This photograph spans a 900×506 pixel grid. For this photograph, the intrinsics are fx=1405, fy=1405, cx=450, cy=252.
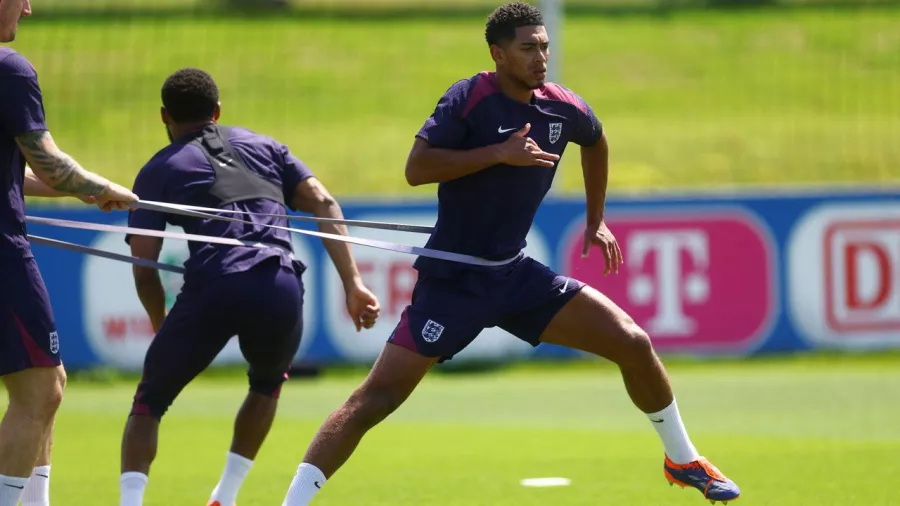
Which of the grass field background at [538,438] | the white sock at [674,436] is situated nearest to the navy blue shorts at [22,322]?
the grass field background at [538,438]

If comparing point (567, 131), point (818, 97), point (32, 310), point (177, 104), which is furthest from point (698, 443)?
point (818, 97)

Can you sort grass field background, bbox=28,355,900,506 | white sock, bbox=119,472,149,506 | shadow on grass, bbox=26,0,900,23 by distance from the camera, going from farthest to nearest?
shadow on grass, bbox=26,0,900,23
grass field background, bbox=28,355,900,506
white sock, bbox=119,472,149,506

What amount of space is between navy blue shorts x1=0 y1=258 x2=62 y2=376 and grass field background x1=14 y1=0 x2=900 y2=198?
1243cm

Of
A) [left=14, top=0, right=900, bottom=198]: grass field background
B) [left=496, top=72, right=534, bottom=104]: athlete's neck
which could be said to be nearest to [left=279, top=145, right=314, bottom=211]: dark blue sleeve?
[left=496, top=72, right=534, bottom=104]: athlete's neck

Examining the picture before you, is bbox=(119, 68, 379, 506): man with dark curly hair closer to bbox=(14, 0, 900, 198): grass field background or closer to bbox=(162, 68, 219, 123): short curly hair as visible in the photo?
bbox=(162, 68, 219, 123): short curly hair

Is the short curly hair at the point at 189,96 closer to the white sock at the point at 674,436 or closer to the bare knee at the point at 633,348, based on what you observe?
the bare knee at the point at 633,348

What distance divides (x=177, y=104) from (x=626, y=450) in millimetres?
4464

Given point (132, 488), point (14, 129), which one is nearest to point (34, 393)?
point (14, 129)

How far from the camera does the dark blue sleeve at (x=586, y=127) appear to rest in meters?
6.75

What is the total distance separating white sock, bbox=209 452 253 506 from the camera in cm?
735

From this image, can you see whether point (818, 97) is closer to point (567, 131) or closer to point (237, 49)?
point (237, 49)

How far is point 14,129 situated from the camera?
5582 mm

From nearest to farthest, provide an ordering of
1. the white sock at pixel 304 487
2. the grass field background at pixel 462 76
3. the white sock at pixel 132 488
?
the white sock at pixel 304 487, the white sock at pixel 132 488, the grass field background at pixel 462 76

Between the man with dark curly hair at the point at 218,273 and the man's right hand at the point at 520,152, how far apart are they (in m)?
1.32
